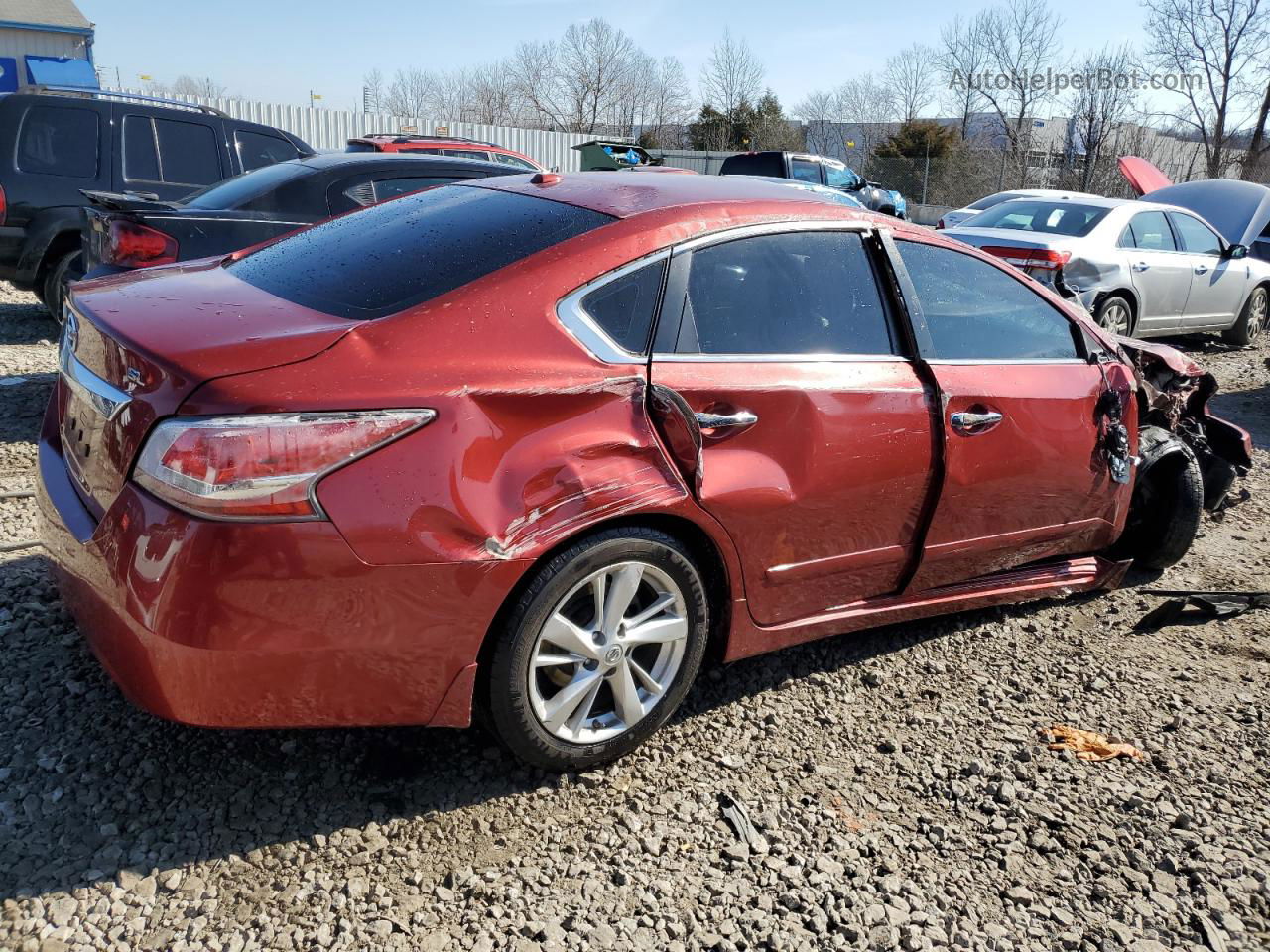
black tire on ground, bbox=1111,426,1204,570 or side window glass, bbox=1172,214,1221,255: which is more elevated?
side window glass, bbox=1172,214,1221,255

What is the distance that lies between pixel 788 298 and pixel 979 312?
95 centimetres

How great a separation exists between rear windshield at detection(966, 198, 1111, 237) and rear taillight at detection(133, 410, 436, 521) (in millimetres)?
9174

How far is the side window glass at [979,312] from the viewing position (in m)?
3.51

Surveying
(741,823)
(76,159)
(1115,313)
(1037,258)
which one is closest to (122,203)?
(76,159)

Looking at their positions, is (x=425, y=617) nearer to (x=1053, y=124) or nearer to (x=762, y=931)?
(x=762, y=931)

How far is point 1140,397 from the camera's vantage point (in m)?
4.66

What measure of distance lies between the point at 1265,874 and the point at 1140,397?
2498 millimetres

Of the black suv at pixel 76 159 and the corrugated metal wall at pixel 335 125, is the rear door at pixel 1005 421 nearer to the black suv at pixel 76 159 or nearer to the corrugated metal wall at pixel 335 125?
the black suv at pixel 76 159

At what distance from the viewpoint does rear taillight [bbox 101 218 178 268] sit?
5.45 meters

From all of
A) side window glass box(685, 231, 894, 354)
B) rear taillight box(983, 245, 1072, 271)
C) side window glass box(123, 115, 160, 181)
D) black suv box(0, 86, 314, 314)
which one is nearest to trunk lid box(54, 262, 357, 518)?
side window glass box(685, 231, 894, 354)

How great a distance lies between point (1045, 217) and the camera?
10203 millimetres

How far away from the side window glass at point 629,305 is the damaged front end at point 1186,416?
267 centimetres

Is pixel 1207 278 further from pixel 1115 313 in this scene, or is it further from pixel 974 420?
pixel 974 420

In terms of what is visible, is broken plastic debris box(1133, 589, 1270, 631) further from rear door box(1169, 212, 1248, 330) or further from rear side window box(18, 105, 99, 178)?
rear side window box(18, 105, 99, 178)
